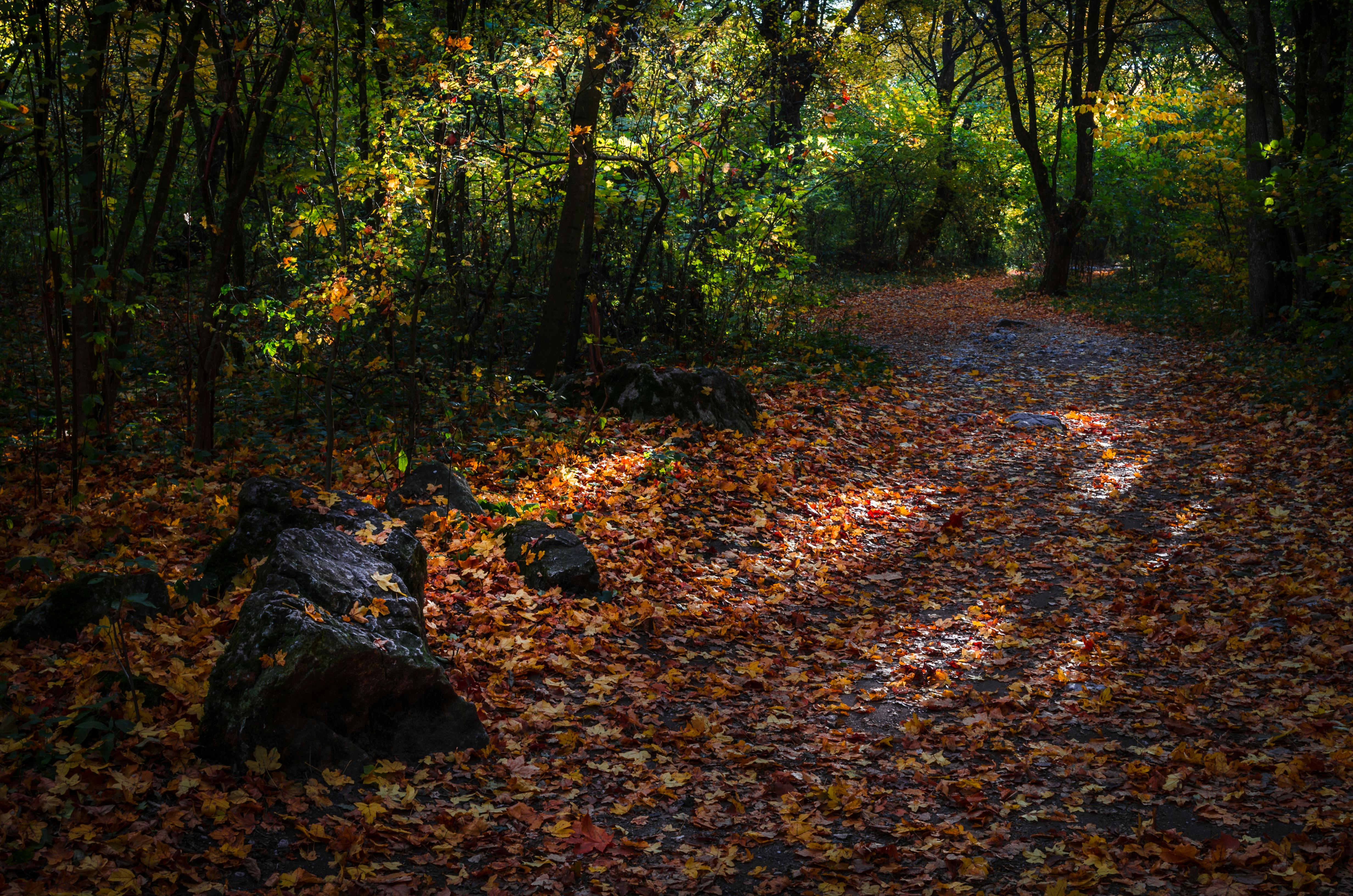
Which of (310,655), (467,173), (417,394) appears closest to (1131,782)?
(310,655)

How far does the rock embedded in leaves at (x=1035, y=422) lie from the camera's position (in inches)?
406

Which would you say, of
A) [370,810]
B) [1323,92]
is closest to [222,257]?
[370,810]

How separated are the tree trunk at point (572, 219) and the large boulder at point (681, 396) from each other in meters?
0.76

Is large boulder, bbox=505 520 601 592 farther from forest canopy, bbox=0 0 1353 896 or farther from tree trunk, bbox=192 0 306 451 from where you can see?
tree trunk, bbox=192 0 306 451

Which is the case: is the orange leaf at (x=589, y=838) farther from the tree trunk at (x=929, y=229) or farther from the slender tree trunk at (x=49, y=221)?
the tree trunk at (x=929, y=229)

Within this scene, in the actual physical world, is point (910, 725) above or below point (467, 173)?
below

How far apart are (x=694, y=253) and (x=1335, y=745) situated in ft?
27.3

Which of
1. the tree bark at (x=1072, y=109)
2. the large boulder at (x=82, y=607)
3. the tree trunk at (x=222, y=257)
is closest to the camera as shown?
the large boulder at (x=82, y=607)

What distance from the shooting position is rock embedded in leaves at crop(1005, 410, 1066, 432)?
33.8 feet

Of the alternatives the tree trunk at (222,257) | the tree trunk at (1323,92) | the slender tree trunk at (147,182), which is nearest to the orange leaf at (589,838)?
the slender tree trunk at (147,182)

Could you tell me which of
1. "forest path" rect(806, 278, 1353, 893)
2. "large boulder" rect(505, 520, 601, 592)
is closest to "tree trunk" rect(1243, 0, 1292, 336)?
"forest path" rect(806, 278, 1353, 893)

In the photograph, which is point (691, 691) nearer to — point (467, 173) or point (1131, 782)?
point (1131, 782)

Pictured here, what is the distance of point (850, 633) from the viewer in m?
5.93

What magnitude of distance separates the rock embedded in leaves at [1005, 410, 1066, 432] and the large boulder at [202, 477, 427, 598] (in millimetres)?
7930
